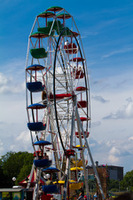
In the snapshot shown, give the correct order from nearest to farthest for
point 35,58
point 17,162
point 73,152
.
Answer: point 73,152 < point 35,58 < point 17,162

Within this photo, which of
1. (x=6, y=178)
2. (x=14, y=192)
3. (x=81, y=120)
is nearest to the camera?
(x=14, y=192)

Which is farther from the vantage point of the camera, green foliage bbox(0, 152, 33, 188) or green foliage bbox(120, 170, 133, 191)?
green foliage bbox(120, 170, 133, 191)

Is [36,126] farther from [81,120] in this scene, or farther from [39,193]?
[81,120]

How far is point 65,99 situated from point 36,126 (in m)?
4.93

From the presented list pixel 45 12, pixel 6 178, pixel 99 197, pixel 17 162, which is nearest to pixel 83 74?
pixel 45 12

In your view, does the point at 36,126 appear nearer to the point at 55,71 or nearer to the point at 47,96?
the point at 47,96

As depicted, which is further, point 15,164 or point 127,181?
point 127,181

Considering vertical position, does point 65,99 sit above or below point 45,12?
below

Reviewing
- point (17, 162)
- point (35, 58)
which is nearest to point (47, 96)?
point (35, 58)

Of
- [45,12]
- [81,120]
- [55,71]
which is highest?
→ [45,12]

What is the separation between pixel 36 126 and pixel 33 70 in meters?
6.06

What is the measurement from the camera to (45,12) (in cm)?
3959

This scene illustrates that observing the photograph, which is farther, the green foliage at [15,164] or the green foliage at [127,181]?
the green foliage at [127,181]

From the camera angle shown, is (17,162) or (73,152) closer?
(73,152)
